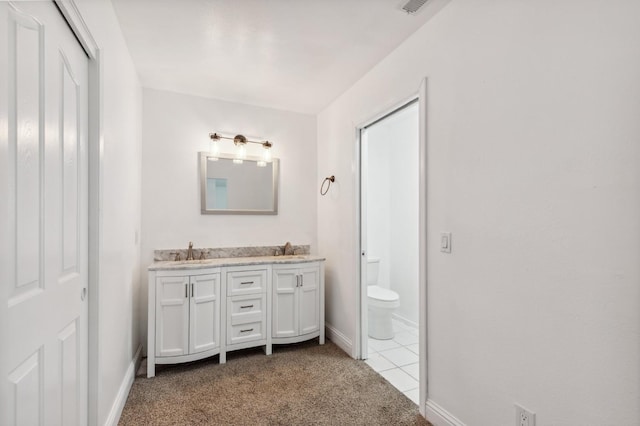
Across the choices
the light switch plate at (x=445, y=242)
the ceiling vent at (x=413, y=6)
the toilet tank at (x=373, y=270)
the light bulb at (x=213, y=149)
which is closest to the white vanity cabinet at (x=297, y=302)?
the toilet tank at (x=373, y=270)

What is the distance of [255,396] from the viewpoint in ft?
7.00

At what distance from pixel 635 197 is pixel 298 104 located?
9.19ft

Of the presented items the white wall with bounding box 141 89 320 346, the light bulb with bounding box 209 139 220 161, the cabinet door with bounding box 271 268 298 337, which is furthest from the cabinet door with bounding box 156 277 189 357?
the light bulb with bounding box 209 139 220 161

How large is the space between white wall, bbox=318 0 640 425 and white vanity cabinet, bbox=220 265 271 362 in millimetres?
1493

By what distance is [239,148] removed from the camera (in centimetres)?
317

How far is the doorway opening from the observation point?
10.4ft

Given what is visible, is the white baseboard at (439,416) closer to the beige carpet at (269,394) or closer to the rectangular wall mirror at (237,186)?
the beige carpet at (269,394)

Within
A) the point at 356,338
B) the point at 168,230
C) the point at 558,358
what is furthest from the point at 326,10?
the point at 356,338

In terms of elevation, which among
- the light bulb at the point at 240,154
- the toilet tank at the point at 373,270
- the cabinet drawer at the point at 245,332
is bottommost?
the cabinet drawer at the point at 245,332

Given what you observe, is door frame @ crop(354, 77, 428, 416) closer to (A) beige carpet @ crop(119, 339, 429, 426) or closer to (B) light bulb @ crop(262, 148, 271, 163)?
(A) beige carpet @ crop(119, 339, 429, 426)

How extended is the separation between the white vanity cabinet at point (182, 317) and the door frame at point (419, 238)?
4.09 feet

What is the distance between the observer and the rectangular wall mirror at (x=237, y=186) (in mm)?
3062

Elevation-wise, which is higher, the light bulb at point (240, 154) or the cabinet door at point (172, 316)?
the light bulb at point (240, 154)

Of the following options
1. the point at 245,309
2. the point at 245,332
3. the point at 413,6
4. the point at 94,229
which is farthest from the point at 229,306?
the point at 413,6
